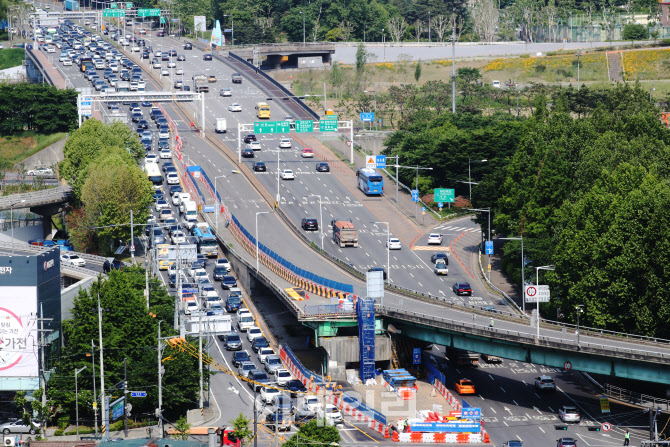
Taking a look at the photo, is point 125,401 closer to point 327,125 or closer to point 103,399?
point 103,399

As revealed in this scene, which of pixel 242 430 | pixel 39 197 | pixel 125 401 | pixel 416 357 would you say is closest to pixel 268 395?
pixel 242 430

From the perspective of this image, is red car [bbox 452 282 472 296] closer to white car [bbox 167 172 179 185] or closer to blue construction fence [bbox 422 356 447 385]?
blue construction fence [bbox 422 356 447 385]

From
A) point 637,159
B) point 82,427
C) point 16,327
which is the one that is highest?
point 637,159

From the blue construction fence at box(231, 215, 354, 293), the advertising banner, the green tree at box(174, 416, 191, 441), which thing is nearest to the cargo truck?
the blue construction fence at box(231, 215, 354, 293)

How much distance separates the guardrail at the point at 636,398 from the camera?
348 feet

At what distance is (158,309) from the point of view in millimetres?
121562

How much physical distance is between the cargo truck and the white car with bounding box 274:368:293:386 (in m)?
41.4

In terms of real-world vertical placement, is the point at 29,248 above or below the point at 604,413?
above

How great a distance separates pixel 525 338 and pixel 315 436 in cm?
2691

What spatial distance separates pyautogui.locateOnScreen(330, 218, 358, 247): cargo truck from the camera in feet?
501

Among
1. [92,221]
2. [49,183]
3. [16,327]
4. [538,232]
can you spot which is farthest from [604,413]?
[49,183]

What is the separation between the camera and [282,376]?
112 m

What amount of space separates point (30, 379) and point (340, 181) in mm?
83330

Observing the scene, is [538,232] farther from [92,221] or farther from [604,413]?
[92,221]
